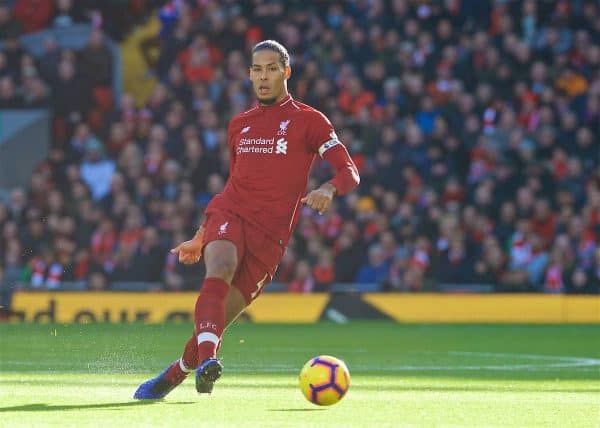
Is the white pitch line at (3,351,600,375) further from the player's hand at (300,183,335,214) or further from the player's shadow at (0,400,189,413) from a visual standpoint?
the player's hand at (300,183,335,214)

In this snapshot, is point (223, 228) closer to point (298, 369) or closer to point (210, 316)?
point (210, 316)

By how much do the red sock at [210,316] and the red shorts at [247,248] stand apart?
322mm

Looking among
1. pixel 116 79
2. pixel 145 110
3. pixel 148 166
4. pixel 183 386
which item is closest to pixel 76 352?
pixel 183 386

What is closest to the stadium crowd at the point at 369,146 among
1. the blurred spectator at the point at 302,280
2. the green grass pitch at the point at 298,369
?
the blurred spectator at the point at 302,280

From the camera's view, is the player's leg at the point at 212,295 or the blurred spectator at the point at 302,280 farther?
the blurred spectator at the point at 302,280

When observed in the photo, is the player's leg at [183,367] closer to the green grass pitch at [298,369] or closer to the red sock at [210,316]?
the green grass pitch at [298,369]

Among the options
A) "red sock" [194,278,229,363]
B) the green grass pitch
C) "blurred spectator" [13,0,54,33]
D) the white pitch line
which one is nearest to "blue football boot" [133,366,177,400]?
the green grass pitch

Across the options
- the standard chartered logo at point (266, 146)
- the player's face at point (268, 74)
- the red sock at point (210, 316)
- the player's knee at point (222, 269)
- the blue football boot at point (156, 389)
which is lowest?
the blue football boot at point (156, 389)

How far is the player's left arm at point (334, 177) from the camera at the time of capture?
8.41 meters

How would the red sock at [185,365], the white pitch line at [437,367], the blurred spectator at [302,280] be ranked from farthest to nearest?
the blurred spectator at [302,280] < the white pitch line at [437,367] < the red sock at [185,365]

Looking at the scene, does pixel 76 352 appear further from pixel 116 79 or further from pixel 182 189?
pixel 116 79

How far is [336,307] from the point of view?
69.9 feet

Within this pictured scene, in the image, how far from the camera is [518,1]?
2495 cm

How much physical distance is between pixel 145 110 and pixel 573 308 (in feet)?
26.7
